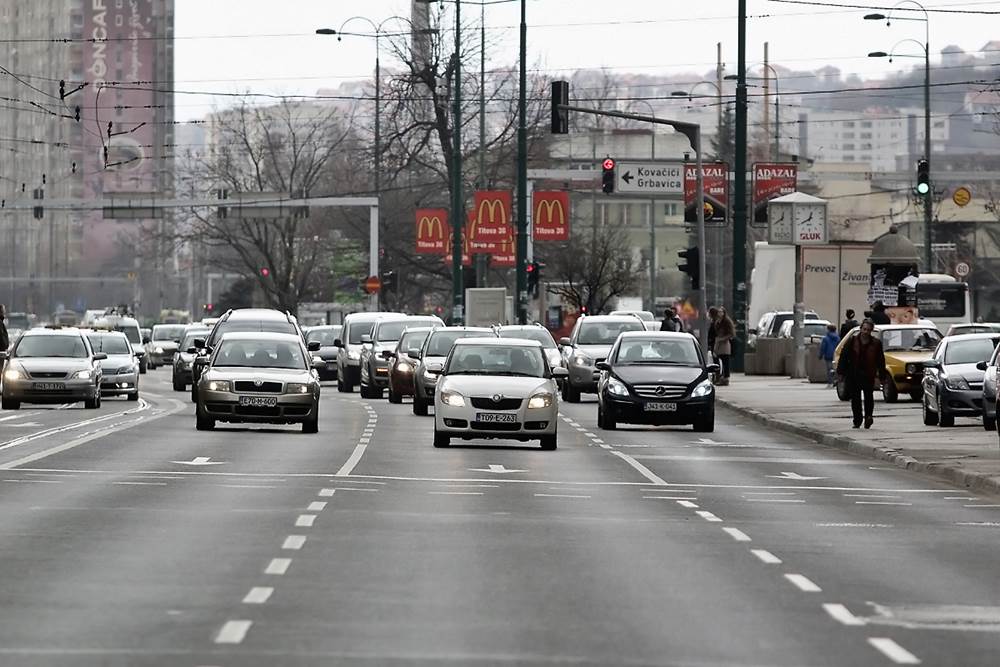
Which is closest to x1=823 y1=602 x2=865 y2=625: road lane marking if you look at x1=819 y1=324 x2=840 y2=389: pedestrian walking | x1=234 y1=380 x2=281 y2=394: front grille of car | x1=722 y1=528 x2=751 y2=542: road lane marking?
x1=722 y1=528 x2=751 y2=542: road lane marking

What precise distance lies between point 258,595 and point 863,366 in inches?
903

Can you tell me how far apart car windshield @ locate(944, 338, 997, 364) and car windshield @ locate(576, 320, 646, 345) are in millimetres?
12271

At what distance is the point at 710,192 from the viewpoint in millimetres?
55938

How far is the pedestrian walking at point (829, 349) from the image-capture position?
5131cm

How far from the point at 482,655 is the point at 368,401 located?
40.0m

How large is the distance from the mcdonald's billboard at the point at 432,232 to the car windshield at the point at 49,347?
86.5 ft

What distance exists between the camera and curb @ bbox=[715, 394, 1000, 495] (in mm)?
24484

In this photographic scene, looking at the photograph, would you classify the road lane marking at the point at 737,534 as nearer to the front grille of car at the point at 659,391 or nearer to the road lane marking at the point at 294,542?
the road lane marking at the point at 294,542

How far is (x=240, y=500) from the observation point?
812 inches

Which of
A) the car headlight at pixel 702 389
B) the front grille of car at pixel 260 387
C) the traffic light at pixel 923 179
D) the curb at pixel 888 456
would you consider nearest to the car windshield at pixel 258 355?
the front grille of car at pixel 260 387

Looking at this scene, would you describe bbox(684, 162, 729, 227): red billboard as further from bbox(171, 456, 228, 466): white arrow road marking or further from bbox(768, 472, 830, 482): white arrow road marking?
bbox(171, 456, 228, 466): white arrow road marking

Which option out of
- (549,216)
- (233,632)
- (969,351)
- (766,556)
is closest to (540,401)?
(969,351)

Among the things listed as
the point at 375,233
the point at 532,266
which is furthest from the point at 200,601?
the point at 375,233

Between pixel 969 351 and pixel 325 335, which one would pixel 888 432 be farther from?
pixel 325 335
